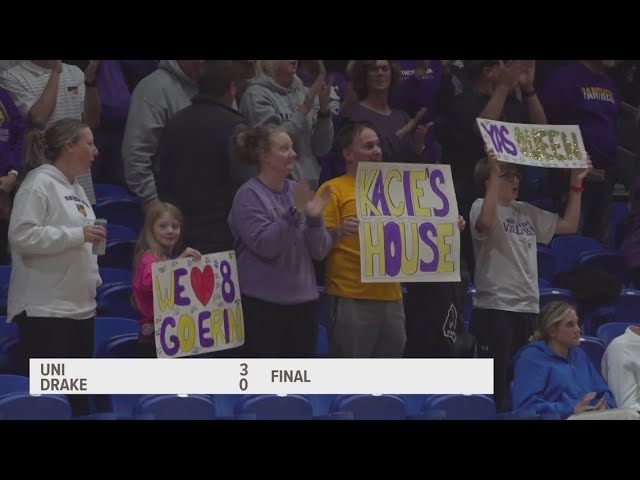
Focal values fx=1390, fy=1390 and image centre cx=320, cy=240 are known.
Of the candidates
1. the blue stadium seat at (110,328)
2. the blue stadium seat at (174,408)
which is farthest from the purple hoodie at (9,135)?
the blue stadium seat at (174,408)

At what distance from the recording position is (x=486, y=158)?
19.6 ft

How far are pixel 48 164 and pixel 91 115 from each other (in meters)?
0.33

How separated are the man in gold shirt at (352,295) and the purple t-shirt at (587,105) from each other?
95 cm

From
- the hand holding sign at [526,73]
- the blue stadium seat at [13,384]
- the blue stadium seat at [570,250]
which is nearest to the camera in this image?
the blue stadium seat at [13,384]

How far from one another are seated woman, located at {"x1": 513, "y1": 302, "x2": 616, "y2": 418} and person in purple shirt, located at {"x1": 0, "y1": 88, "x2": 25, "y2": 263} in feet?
7.11

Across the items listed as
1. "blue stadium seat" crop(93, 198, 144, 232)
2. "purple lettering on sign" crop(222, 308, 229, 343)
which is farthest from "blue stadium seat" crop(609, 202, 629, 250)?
"blue stadium seat" crop(93, 198, 144, 232)

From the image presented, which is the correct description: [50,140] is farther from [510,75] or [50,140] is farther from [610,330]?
[610,330]

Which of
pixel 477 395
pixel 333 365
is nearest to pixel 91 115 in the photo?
pixel 333 365

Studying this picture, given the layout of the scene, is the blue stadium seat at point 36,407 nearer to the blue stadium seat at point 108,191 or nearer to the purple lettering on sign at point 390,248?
the blue stadium seat at point 108,191

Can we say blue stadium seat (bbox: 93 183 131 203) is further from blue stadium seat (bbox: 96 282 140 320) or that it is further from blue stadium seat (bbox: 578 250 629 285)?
blue stadium seat (bbox: 578 250 629 285)

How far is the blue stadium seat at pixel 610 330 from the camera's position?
593 centimetres

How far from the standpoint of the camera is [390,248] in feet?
18.9

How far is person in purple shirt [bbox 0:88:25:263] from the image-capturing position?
5.64 m

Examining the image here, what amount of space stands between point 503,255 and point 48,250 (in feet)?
6.31
